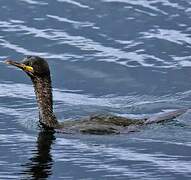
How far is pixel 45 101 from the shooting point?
19.6 metres

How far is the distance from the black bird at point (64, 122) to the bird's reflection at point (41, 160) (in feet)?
1.30

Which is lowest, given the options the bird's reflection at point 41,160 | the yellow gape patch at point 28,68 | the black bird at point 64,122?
the bird's reflection at point 41,160

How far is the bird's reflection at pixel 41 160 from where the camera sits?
1600 centimetres

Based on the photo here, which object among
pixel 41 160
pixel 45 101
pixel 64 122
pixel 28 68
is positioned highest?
pixel 28 68

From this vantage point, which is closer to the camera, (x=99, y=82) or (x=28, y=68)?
(x=28, y=68)

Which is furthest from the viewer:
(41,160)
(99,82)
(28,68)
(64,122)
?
(99,82)

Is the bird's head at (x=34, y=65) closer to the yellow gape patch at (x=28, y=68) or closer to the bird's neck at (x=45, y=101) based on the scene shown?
the yellow gape patch at (x=28, y=68)

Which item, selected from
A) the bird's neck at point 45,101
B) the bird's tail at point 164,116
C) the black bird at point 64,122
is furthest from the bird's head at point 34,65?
the bird's tail at point 164,116

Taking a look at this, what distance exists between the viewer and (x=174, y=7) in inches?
1106

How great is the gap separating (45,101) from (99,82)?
3376mm

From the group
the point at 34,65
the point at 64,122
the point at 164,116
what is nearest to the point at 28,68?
the point at 34,65

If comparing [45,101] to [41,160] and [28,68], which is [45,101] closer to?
[28,68]

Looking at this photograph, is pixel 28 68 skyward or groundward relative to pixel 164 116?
skyward

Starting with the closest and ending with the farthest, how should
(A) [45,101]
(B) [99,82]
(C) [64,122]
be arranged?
1. (C) [64,122]
2. (A) [45,101]
3. (B) [99,82]
